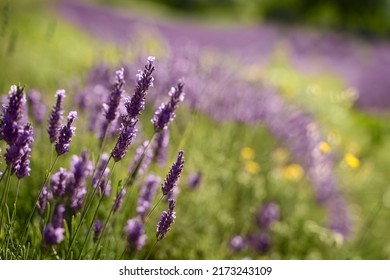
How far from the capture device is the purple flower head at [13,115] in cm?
97

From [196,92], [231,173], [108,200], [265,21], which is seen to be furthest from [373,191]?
[265,21]

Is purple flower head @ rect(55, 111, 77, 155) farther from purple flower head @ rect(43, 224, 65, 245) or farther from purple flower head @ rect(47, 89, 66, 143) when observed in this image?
purple flower head @ rect(43, 224, 65, 245)

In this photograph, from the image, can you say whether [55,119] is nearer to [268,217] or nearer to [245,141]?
[268,217]

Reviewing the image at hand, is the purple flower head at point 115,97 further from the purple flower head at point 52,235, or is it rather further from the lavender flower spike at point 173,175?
the purple flower head at point 52,235

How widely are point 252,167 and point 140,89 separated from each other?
141 cm

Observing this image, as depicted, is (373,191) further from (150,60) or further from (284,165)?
(150,60)

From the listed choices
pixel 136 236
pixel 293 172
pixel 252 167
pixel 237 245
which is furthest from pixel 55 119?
pixel 293 172

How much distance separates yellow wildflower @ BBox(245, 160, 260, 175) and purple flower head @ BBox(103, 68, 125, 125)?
Result: 1.29 metres

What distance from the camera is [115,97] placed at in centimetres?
116

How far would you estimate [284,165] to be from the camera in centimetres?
280

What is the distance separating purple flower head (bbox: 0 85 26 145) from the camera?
3.20 feet

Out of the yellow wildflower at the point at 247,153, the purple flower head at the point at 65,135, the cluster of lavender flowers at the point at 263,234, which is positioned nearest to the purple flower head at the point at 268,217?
the cluster of lavender flowers at the point at 263,234

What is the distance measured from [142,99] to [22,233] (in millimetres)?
450

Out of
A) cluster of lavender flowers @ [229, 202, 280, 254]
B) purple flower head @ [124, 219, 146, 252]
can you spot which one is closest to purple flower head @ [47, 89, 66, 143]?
purple flower head @ [124, 219, 146, 252]
